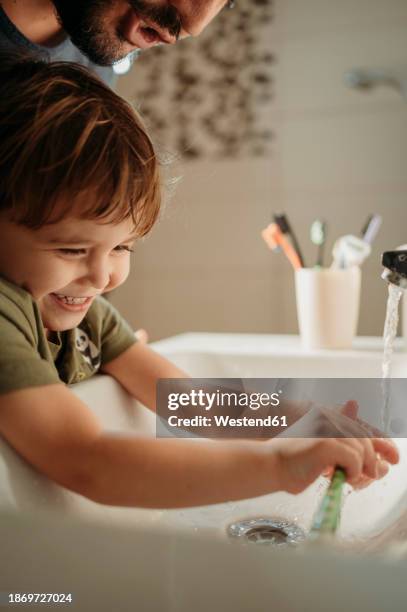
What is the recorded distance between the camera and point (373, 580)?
0.20m

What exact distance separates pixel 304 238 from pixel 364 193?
198 mm

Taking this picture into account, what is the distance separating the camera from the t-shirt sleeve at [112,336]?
57cm

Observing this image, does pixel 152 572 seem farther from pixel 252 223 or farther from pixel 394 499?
pixel 252 223

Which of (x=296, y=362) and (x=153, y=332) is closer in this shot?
(x=296, y=362)

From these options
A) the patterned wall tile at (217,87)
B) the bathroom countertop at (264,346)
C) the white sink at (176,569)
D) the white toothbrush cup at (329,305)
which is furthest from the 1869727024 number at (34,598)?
the patterned wall tile at (217,87)

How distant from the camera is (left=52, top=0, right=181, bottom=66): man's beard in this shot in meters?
0.64

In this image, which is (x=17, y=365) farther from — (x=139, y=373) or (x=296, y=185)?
(x=296, y=185)

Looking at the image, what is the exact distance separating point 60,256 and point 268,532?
28cm

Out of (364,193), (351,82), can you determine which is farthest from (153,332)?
(351,82)

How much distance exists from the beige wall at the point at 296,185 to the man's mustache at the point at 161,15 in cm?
84

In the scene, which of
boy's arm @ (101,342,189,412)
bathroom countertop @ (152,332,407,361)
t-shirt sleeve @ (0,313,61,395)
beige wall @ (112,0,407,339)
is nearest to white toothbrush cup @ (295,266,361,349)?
bathroom countertop @ (152,332,407,361)

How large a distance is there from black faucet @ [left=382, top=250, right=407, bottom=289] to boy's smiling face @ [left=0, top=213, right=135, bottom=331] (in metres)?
0.21

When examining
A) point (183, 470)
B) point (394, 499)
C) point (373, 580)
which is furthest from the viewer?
point (394, 499)

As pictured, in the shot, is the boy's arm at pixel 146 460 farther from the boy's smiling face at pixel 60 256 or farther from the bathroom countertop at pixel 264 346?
the bathroom countertop at pixel 264 346
